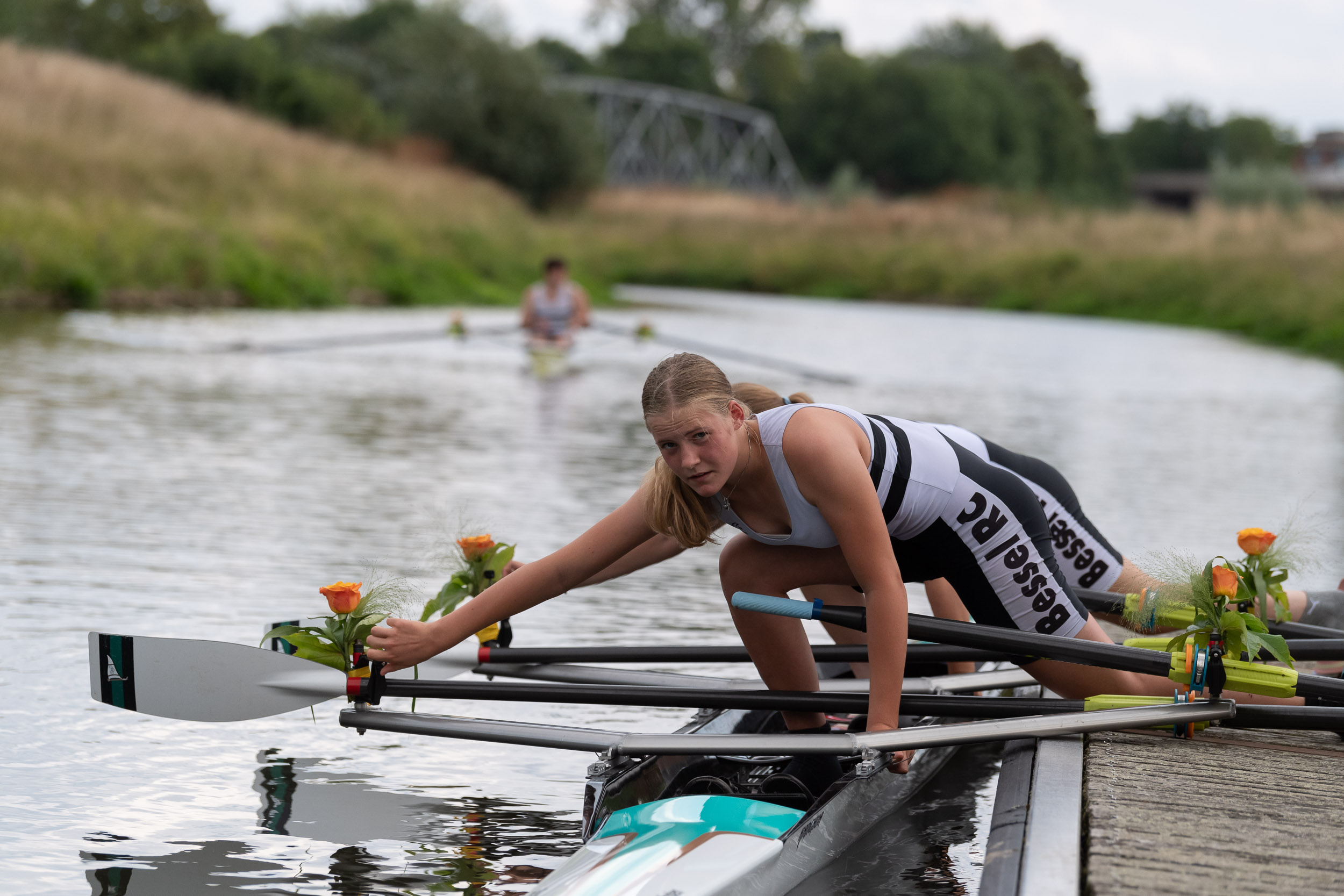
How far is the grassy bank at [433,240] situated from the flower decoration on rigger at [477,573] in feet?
54.7

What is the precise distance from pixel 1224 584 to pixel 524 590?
5.84ft

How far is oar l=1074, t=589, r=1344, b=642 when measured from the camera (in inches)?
183

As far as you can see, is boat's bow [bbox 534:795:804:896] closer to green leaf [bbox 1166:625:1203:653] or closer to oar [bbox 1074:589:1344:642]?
green leaf [bbox 1166:625:1203:653]

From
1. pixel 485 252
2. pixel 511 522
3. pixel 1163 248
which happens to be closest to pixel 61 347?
pixel 511 522

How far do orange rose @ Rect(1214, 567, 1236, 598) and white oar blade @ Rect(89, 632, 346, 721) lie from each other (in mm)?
2298

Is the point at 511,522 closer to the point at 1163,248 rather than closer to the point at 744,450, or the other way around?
the point at 744,450

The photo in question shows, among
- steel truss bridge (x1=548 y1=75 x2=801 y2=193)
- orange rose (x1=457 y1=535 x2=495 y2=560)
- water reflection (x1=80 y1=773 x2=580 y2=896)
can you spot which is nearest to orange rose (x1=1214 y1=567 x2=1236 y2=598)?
water reflection (x1=80 y1=773 x2=580 y2=896)

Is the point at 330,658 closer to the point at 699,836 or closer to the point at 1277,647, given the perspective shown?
the point at 699,836

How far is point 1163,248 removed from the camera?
35.2 m

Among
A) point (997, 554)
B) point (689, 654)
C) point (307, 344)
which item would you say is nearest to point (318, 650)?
point (689, 654)

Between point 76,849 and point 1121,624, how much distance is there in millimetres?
3139

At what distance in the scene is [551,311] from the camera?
57.2ft

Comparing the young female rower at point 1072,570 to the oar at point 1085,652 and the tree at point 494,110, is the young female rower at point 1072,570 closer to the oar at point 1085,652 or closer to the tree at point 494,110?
the oar at point 1085,652

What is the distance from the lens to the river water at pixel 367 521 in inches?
156
